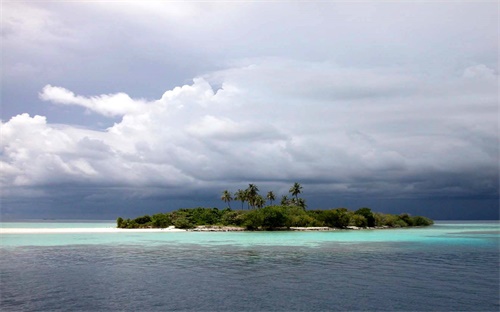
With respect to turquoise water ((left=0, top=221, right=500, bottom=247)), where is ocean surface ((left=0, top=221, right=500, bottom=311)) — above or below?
above

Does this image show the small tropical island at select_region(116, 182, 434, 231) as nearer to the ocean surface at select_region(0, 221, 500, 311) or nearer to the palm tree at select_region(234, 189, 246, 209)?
the palm tree at select_region(234, 189, 246, 209)

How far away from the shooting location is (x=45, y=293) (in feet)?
92.6

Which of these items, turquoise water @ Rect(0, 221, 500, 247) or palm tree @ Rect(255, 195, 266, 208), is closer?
turquoise water @ Rect(0, 221, 500, 247)

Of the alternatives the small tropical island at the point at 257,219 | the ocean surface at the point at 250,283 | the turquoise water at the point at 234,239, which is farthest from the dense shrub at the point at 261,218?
the ocean surface at the point at 250,283

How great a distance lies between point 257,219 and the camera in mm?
125875

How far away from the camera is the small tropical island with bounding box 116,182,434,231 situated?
5010 inches

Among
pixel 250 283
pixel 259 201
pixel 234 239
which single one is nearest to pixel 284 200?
pixel 259 201

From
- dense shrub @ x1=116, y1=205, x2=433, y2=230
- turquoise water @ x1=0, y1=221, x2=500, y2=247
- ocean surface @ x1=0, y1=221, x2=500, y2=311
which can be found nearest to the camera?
ocean surface @ x1=0, y1=221, x2=500, y2=311

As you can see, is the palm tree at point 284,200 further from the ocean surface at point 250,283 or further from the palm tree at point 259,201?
the ocean surface at point 250,283

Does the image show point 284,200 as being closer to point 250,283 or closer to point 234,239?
point 234,239

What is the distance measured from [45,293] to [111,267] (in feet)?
43.5

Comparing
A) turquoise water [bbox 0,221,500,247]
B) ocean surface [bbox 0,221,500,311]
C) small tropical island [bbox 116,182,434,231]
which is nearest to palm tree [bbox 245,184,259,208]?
small tropical island [bbox 116,182,434,231]

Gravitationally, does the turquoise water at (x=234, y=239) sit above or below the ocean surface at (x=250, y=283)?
below

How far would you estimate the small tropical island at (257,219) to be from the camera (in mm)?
127250
